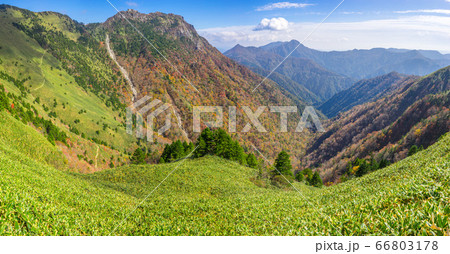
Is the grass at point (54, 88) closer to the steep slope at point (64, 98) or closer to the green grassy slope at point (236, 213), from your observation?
the steep slope at point (64, 98)

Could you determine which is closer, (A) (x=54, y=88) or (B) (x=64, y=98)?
(B) (x=64, y=98)

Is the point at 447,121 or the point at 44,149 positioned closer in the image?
the point at 44,149

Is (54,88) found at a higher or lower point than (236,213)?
higher

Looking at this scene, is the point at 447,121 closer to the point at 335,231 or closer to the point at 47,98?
the point at 335,231

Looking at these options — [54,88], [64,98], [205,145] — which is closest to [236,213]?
[205,145]

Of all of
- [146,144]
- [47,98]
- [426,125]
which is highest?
[47,98]

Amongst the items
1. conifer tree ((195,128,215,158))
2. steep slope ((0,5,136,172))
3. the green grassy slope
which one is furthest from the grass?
the green grassy slope

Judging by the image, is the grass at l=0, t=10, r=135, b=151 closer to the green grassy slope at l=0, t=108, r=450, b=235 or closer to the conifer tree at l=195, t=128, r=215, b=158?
the conifer tree at l=195, t=128, r=215, b=158

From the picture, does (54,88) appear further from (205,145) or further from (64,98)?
(205,145)

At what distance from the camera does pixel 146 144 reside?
164875 millimetres

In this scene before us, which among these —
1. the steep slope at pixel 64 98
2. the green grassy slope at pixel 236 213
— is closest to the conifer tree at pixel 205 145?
the green grassy slope at pixel 236 213

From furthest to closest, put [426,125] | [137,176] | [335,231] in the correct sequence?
[426,125] < [137,176] < [335,231]

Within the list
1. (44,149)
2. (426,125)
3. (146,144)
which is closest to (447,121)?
(426,125)
